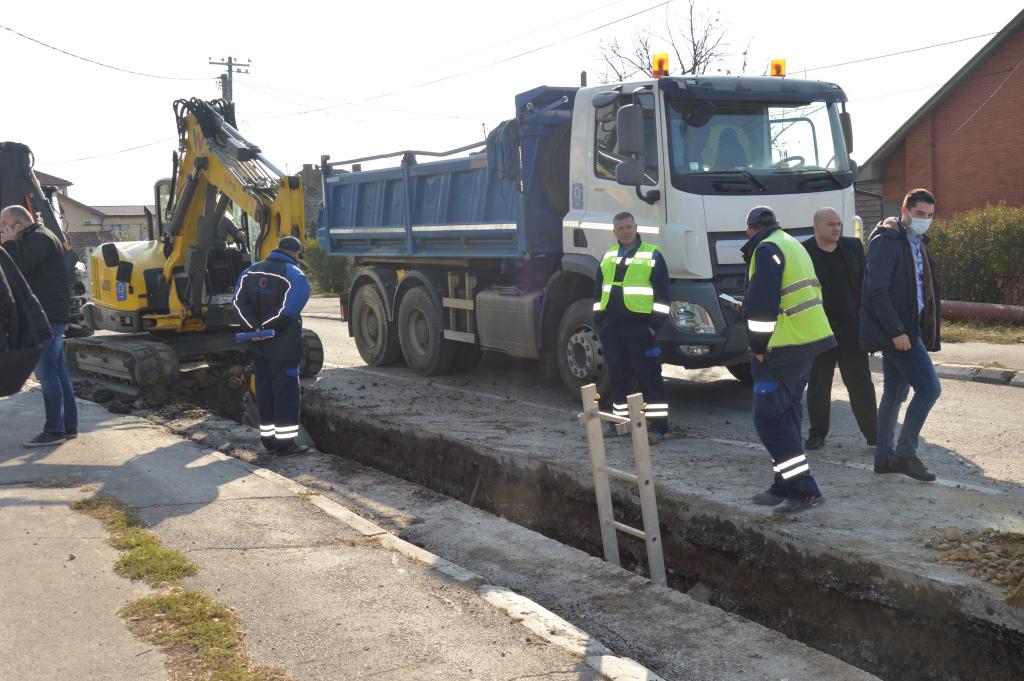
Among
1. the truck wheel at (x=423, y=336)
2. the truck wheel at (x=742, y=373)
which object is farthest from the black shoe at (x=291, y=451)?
the truck wheel at (x=742, y=373)

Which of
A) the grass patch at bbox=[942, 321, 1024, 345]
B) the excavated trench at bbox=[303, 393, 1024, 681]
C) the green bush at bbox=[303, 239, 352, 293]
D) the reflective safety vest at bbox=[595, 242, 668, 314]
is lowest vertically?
the excavated trench at bbox=[303, 393, 1024, 681]

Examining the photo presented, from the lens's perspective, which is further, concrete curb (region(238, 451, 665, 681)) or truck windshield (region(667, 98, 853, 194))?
truck windshield (region(667, 98, 853, 194))

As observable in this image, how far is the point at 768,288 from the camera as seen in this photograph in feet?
20.2

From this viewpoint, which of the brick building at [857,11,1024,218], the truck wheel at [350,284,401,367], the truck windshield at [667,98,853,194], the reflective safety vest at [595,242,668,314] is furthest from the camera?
the brick building at [857,11,1024,218]

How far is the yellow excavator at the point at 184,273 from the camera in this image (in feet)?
39.1

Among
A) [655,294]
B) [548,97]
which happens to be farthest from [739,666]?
[548,97]

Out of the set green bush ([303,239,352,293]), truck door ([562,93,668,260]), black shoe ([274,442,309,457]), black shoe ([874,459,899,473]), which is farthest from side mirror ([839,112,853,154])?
green bush ([303,239,352,293])

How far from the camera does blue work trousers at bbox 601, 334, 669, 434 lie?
835cm

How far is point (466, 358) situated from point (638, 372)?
4.76m

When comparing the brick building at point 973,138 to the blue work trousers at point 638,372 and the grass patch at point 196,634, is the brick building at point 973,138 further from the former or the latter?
the grass patch at point 196,634

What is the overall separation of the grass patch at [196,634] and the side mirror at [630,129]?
5483 mm

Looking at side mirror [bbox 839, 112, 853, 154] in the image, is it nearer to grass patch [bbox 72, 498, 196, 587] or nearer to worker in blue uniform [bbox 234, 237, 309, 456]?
worker in blue uniform [bbox 234, 237, 309, 456]

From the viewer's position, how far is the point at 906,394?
684 centimetres

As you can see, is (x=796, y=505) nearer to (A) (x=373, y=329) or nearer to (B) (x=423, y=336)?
(B) (x=423, y=336)
